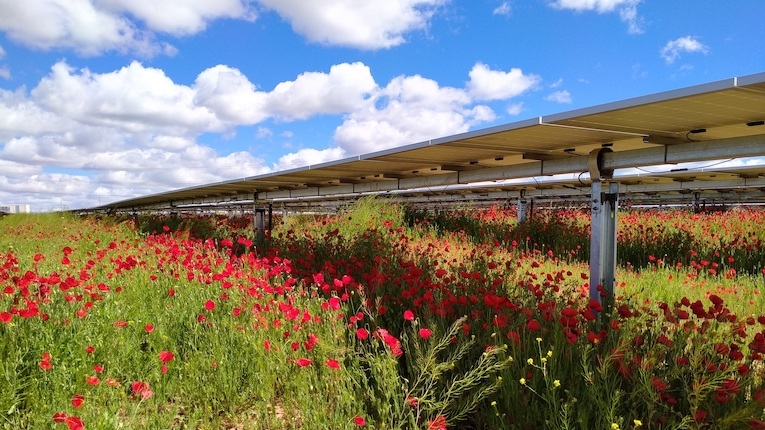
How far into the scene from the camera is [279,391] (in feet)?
12.3

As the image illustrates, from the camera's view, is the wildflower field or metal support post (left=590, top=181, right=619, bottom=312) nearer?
the wildflower field

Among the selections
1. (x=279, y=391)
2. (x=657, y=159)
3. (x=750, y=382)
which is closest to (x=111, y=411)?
(x=279, y=391)

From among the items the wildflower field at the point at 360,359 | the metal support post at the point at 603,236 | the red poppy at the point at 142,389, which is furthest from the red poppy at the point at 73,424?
the metal support post at the point at 603,236

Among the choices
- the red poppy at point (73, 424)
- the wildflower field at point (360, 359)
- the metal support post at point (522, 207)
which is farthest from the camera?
the metal support post at point (522, 207)

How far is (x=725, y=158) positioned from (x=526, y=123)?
208cm

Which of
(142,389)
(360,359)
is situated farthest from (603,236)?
(142,389)

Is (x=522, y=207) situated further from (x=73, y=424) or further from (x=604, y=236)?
(x=73, y=424)

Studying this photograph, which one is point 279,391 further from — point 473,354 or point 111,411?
point 473,354

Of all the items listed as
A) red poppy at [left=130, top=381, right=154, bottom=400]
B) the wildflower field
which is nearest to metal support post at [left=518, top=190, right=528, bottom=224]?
the wildflower field

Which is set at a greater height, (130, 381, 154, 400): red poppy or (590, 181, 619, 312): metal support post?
(590, 181, 619, 312): metal support post

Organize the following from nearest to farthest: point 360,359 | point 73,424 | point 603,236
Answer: point 73,424 → point 360,359 → point 603,236

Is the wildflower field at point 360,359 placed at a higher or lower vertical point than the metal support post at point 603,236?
lower

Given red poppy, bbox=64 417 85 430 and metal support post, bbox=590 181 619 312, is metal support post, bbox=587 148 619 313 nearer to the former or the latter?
metal support post, bbox=590 181 619 312

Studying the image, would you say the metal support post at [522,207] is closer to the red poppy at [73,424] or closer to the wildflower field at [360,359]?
the wildflower field at [360,359]
